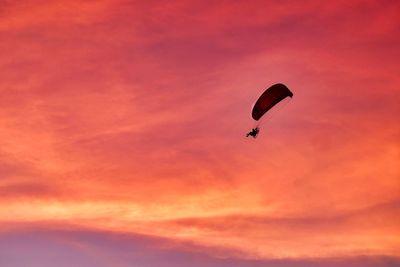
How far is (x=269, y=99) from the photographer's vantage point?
81.4 meters

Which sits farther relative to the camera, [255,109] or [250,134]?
[255,109]

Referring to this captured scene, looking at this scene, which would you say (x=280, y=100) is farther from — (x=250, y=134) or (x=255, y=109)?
(x=250, y=134)

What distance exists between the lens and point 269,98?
81.3 m

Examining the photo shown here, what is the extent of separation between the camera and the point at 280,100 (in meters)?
81.3

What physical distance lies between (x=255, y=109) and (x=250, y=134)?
8.31 metres

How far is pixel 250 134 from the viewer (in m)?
75.2

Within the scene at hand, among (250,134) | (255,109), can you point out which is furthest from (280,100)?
(250,134)

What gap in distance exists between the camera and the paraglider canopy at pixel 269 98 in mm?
79500

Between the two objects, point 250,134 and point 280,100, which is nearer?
point 250,134

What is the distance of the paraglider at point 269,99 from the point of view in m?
79.4

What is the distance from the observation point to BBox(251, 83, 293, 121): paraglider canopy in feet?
261

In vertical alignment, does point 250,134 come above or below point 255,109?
below

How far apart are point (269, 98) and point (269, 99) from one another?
19 centimetres
